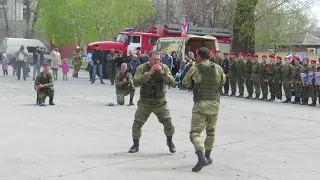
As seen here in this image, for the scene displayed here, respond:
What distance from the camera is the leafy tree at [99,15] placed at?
164 ft

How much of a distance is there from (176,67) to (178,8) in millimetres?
27000

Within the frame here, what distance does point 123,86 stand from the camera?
17.6 meters

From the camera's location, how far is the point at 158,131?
12227 millimetres

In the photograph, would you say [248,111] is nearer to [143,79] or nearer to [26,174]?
[143,79]

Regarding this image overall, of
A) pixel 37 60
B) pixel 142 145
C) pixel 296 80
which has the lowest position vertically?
pixel 142 145

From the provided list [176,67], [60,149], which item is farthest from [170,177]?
[176,67]

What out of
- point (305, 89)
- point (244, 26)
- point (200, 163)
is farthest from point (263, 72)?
point (200, 163)

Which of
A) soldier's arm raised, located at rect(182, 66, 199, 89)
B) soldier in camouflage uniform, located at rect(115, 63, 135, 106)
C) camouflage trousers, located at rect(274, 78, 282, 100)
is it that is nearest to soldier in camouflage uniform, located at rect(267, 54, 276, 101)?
camouflage trousers, located at rect(274, 78, 282, 100)

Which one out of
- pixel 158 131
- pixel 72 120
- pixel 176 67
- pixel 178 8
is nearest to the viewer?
pixel 158 131

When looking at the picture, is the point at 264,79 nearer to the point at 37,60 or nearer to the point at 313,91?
the point at 313,91

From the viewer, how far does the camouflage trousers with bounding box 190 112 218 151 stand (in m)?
8.43

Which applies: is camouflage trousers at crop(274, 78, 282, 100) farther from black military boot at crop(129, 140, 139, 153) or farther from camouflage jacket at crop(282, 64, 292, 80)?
black military boot at crop(129, 140, 139, 153)

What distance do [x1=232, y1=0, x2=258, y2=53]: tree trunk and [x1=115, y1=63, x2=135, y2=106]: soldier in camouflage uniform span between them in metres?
16.7

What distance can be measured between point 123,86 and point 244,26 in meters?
17.2
